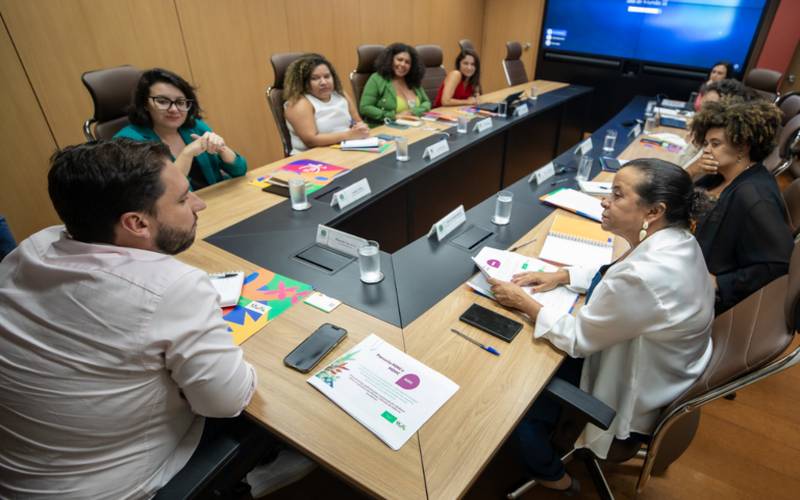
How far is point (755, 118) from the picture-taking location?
5.20 feet

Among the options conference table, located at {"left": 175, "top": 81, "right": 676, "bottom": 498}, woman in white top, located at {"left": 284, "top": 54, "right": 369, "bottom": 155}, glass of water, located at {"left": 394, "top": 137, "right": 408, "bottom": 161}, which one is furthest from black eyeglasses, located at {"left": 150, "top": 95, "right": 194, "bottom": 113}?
glass of water, located at {"left": 394, "top": 137, "right": 408, "bottom": 161}

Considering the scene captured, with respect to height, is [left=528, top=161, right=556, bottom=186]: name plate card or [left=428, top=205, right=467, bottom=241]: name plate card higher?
[left=428, top=205, right=467, bottom=241]: name plate card

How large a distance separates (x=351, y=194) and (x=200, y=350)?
1.22m

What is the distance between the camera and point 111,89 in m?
2.06

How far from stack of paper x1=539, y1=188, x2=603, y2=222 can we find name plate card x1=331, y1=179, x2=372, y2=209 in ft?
2.85

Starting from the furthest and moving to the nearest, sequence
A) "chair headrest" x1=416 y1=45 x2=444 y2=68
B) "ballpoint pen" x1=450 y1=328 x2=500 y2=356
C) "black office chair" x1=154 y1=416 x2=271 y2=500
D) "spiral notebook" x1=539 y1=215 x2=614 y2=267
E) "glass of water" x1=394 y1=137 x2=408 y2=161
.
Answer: "chair headrest" x1=416 y1=45 x2=444 y2=68
"glass of water" x1=394 y1=137 x2=408 y2=161
"spiral notebook" x1=539 y1=215 x2=614 y2=267
"ballpoint pen" x1=450 y1=328 x2=500 y2=356
"black office chair" x1=154 y1=416 x2=271 y2=500

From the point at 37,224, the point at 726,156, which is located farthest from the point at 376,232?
the point at 37,224

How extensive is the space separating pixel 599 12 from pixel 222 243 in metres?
6.34

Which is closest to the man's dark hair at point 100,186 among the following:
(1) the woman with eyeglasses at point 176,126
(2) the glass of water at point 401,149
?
(1) the woman with eyeglasses at point 176,126

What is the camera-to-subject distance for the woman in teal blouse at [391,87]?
3477 mm

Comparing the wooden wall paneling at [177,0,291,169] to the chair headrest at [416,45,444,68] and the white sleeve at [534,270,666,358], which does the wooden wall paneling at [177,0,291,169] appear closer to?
the chair headrest at [416,45,444,68]

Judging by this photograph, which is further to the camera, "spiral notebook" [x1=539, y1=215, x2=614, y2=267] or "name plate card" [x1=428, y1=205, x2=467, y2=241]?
"name plate card" [x1=428, y1=205, x2=467, y2=241]

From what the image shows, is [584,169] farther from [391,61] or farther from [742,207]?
[391,61]

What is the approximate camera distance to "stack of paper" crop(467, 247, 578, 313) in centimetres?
133
